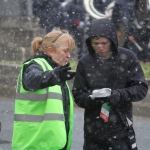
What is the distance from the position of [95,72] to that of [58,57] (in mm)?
460

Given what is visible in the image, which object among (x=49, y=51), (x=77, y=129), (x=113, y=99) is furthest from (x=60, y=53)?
(x=77, y=129)

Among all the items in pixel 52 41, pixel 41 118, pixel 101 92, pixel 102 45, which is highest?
pixel 52 41

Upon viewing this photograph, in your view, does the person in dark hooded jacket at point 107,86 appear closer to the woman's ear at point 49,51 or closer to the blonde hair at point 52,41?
the blonde hair at point 52,41

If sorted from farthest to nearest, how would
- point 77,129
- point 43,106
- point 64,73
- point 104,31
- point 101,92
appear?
point 77,129
point 104,31
point 101,92
point 43,106
point 64,73

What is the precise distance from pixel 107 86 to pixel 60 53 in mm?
562

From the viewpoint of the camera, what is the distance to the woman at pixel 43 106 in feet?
16.0

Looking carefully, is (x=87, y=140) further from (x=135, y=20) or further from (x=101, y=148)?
(x=135, y=20)

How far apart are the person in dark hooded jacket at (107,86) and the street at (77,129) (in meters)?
3.17

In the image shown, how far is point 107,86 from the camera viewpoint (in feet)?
17.7

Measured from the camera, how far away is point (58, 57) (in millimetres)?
5051

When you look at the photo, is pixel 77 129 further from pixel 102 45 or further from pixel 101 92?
pixel 101 92

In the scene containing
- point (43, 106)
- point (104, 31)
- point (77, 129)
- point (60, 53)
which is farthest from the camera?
point (77, 129)

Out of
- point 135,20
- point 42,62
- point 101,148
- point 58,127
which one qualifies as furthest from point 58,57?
point 135,20

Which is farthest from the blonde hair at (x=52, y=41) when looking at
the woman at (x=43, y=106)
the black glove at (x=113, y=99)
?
the black glove at (x=113, y=99)
